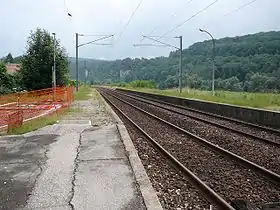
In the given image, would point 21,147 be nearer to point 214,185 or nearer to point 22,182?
point 22,182

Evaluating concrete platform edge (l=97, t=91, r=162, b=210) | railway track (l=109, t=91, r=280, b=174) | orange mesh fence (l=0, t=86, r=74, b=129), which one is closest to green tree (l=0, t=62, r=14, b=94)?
orange mesh fence (l=0, t=86, r=74, b=129)

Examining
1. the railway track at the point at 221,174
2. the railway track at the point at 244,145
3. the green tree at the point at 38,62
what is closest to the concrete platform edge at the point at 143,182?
the railway track at the point at 221,174

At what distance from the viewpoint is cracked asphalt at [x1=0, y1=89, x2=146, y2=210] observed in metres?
5.73

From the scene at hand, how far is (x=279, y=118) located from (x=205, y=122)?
351cm

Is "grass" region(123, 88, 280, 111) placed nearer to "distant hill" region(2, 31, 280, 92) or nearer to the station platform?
"distant hill" region(2, 31, 280, 92)

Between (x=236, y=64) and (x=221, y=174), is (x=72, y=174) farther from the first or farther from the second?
(x=236, y=64)

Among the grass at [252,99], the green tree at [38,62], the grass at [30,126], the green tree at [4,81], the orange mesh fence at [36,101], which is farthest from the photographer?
the green tree at [38,62]

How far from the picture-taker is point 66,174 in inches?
290

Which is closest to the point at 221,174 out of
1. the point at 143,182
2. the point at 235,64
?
the point at 143,182

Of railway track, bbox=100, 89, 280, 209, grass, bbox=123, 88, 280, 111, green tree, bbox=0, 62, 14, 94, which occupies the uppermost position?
green tree, bbox=0, 62, 14, 94

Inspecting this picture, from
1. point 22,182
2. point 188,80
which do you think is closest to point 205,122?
point 22,182

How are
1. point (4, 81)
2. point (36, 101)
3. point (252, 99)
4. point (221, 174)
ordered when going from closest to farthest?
point (221, 174), point (36, 101), point (252, 99), point (4, 81)

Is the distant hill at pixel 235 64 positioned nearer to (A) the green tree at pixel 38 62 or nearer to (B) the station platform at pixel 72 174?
(A) the green tree at pixel 38 62

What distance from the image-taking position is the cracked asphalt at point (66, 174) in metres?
5.73
